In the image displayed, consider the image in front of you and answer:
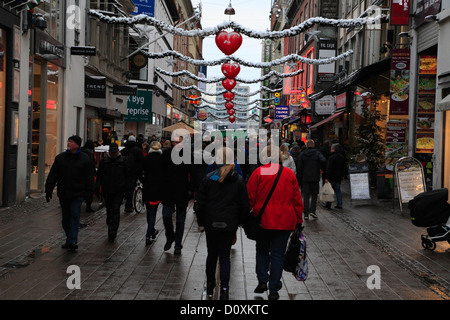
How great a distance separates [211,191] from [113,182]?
13.7ft

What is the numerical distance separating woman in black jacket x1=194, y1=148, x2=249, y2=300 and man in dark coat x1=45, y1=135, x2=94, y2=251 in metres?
3.46

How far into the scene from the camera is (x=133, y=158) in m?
11.5

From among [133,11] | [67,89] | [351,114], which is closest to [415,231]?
[67,89]

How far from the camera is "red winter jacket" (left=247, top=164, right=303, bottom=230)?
6992 mm

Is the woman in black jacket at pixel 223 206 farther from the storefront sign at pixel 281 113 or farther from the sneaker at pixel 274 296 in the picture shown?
the storefront sign at pixel 281 113

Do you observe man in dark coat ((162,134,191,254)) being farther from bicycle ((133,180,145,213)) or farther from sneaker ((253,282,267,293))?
bicycle ((133,180,145,213))

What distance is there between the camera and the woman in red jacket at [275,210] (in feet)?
23.0

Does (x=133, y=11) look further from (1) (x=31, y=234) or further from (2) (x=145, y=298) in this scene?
(2) (x=145, y=298)

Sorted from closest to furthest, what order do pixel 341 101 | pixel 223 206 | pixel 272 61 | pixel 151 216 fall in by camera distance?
pixel 223 206 → pixel 151 216 → pixel 272 61 → pixel 341 101

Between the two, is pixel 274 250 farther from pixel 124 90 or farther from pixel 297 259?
pixel 124 90

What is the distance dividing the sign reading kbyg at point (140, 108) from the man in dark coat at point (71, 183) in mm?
27644

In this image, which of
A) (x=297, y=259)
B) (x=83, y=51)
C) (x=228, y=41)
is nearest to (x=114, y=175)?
(x=297, y=259)

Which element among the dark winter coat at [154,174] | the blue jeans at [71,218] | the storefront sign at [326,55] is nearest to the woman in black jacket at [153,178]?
the dark winter coat at [154,174]
